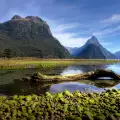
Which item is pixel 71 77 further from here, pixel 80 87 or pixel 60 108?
pixel 60 108

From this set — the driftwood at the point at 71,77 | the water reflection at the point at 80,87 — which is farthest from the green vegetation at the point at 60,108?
the driftwood at the point at 71,77

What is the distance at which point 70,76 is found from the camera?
3534 centimetres

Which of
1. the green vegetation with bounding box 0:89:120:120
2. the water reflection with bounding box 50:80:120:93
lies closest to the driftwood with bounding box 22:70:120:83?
the water reflection with bounding box 50:80:120:93

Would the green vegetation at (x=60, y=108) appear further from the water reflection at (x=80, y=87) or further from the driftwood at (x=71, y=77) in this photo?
the driftwood at (x=71, y=77)

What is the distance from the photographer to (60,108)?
54.1ft

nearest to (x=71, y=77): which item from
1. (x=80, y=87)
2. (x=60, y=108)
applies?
(x=80, y=87)

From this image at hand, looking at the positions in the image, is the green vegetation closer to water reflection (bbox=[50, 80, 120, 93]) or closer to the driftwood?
water reflection (bbox=[50, 80, 120, 93])

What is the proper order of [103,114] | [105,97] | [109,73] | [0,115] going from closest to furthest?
[0,115] → [103,114] → [105,97] → [109,73]

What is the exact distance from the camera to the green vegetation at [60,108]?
610 inches

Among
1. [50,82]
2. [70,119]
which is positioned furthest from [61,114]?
[50,82]

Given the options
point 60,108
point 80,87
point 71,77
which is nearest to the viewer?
point 60,108

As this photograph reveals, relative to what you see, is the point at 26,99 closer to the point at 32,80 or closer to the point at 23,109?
the point at 23,109

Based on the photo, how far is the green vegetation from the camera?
15.5 metres

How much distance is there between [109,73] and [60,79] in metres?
8.44
